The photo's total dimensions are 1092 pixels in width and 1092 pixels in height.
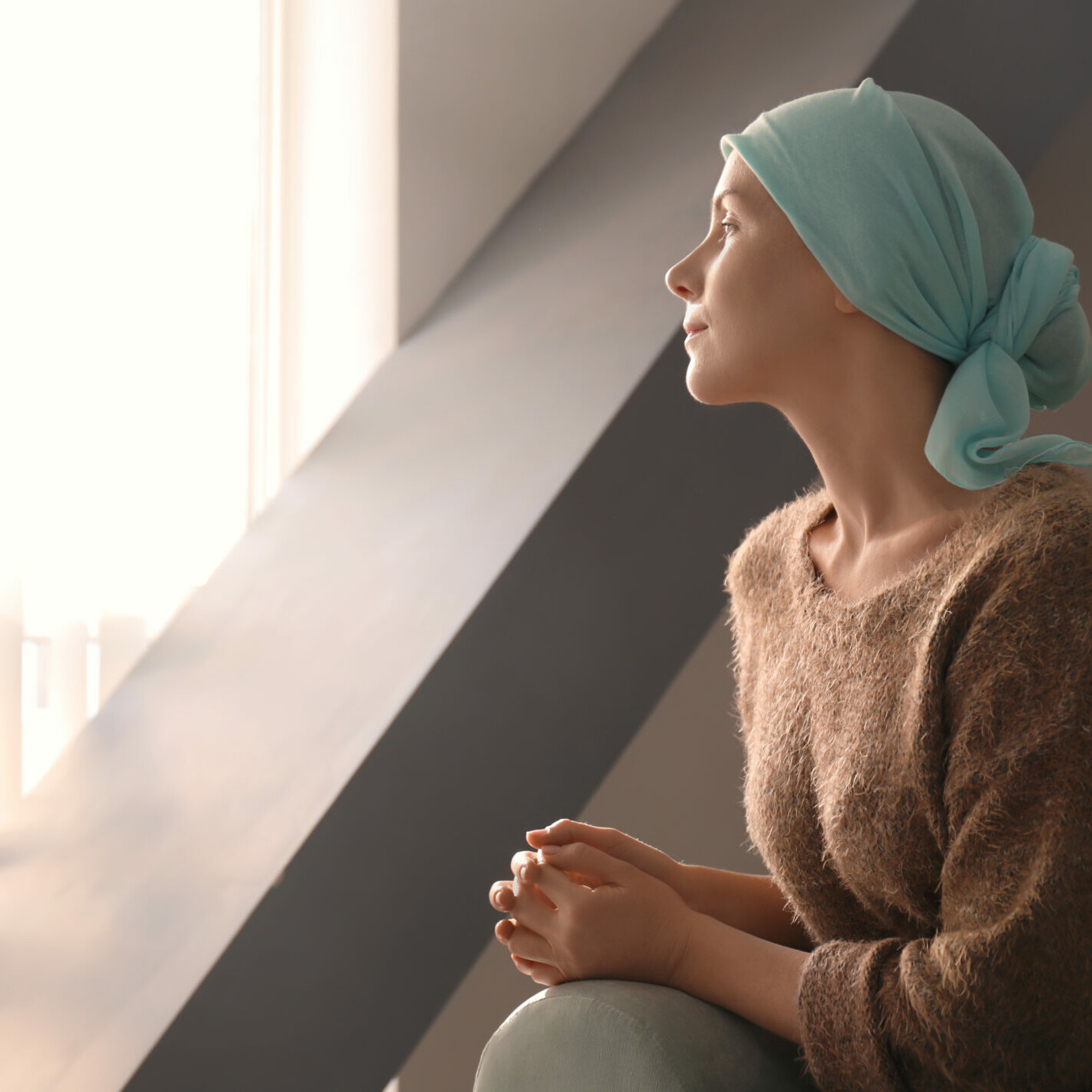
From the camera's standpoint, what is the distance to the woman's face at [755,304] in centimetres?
115

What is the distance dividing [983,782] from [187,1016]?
89cm

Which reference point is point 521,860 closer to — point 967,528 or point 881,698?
point 881,698

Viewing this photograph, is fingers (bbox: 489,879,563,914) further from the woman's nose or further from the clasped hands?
the woman's nose

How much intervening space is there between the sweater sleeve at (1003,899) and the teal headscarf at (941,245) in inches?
7.9

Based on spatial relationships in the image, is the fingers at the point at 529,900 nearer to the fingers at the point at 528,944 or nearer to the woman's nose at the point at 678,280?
the fingers at the point at 528,944

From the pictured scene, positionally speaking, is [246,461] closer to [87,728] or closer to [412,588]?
[87,728]

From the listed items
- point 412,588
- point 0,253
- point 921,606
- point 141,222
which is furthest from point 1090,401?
point 0,253

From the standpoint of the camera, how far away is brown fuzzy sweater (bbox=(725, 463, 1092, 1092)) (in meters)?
0.87

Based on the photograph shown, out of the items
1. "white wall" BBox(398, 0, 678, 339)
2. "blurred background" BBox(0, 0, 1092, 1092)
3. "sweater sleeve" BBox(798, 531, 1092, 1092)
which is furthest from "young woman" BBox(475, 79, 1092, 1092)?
"white wall" BBox(398, 0, 678, 339)

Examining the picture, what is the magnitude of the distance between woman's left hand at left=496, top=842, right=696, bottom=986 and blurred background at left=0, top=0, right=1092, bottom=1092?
40cm

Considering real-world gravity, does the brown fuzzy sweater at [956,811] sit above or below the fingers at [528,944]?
above

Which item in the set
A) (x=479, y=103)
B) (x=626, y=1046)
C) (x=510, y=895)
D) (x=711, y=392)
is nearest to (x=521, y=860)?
(x=510, y=895)

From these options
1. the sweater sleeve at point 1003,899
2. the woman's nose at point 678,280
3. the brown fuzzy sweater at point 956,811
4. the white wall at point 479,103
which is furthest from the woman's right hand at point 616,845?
the white wall at point 479,103

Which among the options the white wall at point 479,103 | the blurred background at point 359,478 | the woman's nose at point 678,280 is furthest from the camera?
the white wall at point 479,103
